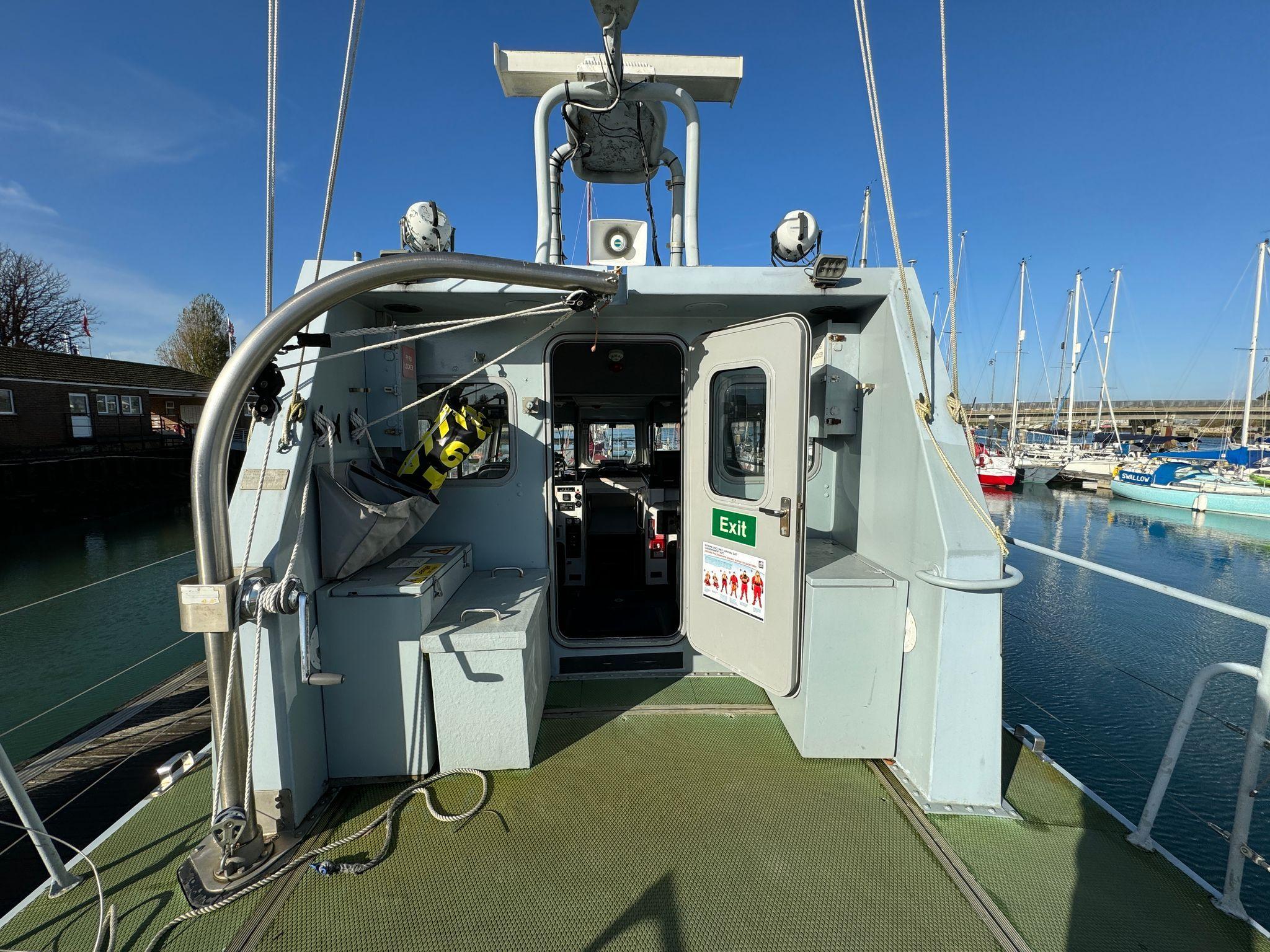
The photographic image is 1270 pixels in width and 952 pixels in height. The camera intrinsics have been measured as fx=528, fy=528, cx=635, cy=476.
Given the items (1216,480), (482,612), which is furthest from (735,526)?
(1216,480)

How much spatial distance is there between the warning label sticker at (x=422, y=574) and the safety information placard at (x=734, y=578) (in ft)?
4.71

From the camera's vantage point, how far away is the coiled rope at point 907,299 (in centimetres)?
206

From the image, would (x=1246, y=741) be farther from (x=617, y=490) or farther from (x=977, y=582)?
(x=617, y=490)

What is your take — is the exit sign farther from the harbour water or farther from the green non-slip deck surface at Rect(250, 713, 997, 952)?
the harbour water

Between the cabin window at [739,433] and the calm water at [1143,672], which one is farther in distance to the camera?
the calm water at [1143,672]

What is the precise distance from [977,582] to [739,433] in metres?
1.27

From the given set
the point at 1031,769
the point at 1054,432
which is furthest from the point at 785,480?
the point at 1054,432

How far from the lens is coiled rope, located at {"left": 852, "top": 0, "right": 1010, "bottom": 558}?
6.75 ft

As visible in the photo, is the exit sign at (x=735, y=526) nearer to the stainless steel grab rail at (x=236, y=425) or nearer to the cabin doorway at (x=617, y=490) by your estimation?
the cabin doorway at (x=617, y=490)

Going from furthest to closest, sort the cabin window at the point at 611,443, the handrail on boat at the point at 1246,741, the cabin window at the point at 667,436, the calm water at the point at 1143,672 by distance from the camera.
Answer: the cabin window at the point at 611,443, the cabin window at the point at 667,436, the calm water at the point at 1143,672, the handrail on boat at the point at 1246,741

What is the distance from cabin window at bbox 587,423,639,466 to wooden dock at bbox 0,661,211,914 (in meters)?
5.16

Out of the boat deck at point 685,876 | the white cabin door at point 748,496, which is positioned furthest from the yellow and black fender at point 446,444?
the boat deck at point 685,876

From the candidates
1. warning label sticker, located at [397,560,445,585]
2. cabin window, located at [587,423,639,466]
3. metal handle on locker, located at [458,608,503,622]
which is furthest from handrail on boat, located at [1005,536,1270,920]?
cabin window, located at [587,423,639,466]

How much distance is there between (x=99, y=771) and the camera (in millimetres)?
3059
